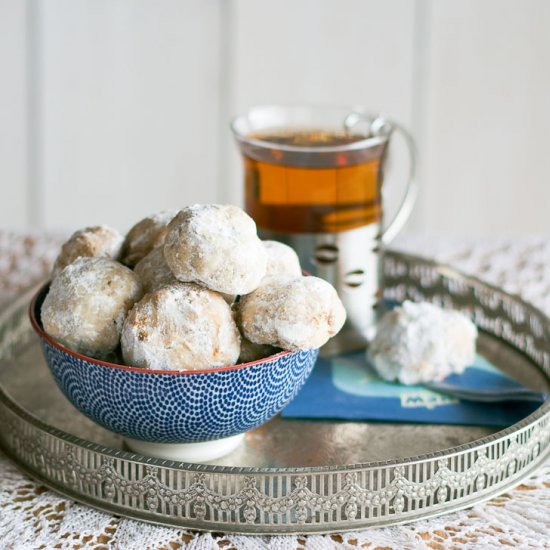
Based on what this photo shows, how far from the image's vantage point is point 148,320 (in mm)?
690

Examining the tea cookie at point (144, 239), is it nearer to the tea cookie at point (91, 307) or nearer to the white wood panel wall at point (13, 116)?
the tea cookie at point (91, 307)

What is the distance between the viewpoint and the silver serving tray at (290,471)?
2.29ft

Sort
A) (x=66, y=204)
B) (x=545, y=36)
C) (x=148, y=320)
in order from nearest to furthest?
1. (x=148, y=320)
2. (x=545, y=36)
3. (x=66, y=204)

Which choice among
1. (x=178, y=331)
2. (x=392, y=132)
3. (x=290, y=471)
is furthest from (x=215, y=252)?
(x=392, y=132)

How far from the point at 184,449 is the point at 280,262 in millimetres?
175

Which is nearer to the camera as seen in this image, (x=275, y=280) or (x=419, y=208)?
(x=275, y=280)

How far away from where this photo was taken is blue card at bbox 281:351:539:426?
2.84ft

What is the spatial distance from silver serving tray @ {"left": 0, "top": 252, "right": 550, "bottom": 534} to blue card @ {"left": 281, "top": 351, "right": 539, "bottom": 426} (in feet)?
0.05

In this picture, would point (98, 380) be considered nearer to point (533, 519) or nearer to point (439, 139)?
point (533, 519)

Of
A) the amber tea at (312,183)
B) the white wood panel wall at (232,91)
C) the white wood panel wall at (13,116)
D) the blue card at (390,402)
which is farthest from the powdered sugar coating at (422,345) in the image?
the white wood panel wall at (13,116)

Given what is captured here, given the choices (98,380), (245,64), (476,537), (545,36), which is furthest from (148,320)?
(545,36)

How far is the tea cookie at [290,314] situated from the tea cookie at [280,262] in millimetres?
32

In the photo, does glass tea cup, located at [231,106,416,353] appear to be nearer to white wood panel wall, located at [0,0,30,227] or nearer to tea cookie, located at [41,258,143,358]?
tea cookie, located at [41,258,143,358]

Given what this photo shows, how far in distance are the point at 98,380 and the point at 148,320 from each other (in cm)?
7
